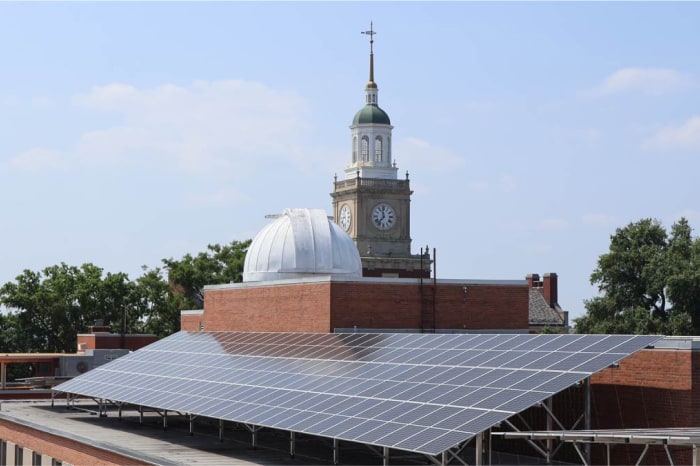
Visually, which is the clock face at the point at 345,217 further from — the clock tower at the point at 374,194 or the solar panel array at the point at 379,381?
the solar panel array at the point at 379,381

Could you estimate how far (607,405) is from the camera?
3272cm

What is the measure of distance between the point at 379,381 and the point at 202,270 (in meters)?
70.5

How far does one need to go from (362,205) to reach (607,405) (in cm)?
10844

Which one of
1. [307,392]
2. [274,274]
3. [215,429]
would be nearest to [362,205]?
[274,274]

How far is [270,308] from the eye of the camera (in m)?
54.2

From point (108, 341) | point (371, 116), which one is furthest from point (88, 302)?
point (371, 116)

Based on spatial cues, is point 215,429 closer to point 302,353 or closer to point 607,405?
point 302,353

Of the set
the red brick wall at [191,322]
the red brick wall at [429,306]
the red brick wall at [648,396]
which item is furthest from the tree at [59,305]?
the red brick wall at [648,396]

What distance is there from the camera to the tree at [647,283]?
7519 cm

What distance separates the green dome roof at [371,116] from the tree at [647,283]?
62.4 meters

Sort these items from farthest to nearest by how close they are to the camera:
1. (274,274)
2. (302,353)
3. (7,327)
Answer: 1. (7,327)
2. (274,274)
3. (302,353)

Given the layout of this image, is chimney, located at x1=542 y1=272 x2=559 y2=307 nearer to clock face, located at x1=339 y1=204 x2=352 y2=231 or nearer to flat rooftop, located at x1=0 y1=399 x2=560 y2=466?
clock face, located at x1=339 y1=204 x2=352 y2=231

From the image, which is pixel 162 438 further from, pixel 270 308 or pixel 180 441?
pixel 270 308

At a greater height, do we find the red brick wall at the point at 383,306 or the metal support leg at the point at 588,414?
the red brick wall at the point at 383,306
